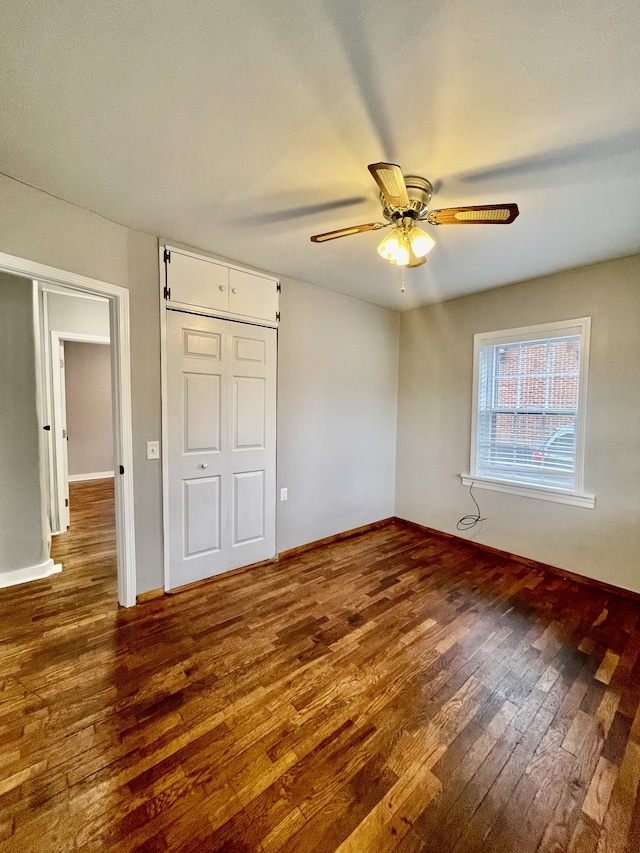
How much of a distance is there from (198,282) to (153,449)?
130cm

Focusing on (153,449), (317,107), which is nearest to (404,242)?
(317,107)

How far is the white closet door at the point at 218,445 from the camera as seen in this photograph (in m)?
2.51

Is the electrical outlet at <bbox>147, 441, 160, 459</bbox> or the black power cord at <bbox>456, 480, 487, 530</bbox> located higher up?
the electrical outlet at <bbox>147, 441, 160, 459</bbox>

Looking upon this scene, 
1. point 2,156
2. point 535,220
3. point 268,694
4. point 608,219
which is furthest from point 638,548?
point 2,156

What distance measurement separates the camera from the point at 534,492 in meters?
3.05

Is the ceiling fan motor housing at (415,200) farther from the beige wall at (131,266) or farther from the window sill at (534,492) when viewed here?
the window sill at (534,492)

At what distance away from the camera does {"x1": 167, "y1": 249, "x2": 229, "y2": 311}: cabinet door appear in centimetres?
242

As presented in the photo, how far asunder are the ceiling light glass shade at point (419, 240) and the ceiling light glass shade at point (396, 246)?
37mm

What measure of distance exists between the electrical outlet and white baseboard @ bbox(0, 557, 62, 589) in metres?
1.42

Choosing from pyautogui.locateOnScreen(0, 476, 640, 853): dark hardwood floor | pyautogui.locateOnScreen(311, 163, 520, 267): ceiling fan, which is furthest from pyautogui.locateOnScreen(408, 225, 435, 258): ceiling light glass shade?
pyautogui.locateOnScreen(0, 476, 640, 853): dark hardwood floor

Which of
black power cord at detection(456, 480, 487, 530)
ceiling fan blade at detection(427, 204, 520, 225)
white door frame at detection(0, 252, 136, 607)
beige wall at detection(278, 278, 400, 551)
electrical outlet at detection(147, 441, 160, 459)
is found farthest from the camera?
black power cord at detection(456, 480, 487, 530)

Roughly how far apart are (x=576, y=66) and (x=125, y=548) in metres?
3.27

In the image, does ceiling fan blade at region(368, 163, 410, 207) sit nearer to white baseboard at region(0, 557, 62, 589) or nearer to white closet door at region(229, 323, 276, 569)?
white closet door at region(229, 323, 276, 569)

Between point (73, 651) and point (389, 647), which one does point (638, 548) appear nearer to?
point (389, 647)
